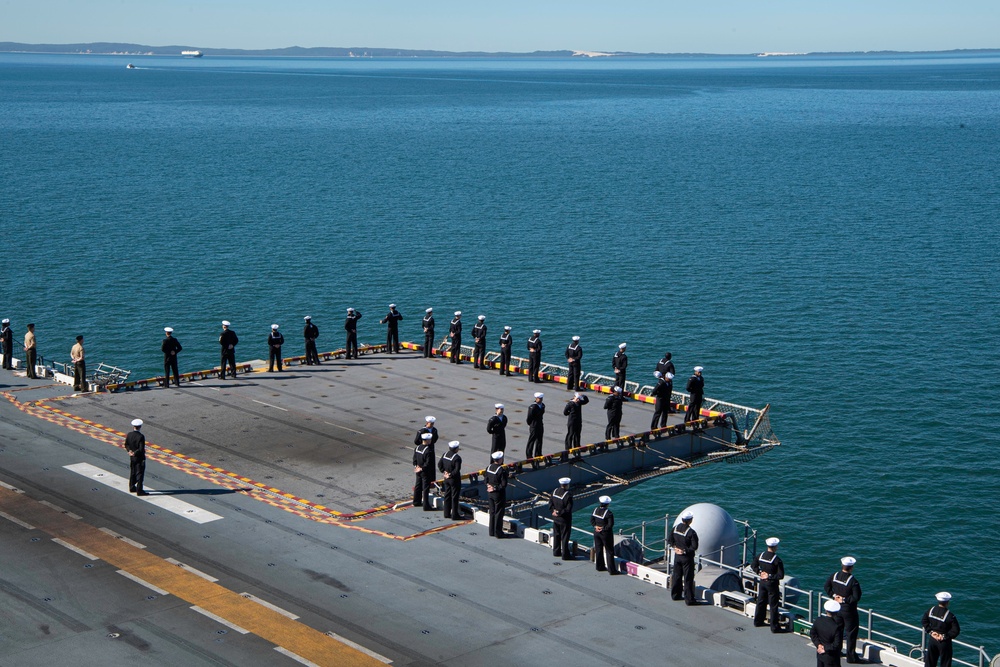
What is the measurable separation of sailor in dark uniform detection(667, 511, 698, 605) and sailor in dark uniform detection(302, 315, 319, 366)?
73.7 ft

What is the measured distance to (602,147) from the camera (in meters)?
158

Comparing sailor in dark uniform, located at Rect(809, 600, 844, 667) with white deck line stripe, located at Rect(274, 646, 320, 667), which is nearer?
sailor in dark uniform, located at Rect(809, 600, 844, 667)

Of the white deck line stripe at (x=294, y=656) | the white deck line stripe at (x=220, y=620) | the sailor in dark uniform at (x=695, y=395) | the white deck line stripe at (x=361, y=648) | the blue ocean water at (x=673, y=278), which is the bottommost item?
the blue ocean water at (x=673, y=278)

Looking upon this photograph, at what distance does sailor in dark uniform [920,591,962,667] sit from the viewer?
69.1 feet

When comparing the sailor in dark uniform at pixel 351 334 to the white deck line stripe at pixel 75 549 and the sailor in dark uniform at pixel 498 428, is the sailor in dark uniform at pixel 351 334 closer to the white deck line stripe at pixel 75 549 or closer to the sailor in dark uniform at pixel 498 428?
the sailor in dark uniform at pixel 498 428

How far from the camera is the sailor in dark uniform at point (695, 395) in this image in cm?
3850

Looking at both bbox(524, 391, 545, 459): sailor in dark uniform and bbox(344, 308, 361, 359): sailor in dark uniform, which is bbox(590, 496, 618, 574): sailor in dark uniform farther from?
bbox(344, 308, 361, 359): sailor in dark uniform

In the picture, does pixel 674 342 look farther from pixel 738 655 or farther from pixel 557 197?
pixel 557 197

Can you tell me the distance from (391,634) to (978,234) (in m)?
79.0

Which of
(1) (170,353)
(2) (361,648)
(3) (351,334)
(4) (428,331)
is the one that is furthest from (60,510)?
(4) (428,331)

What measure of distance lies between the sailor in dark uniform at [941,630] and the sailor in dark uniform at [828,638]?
5.47ft

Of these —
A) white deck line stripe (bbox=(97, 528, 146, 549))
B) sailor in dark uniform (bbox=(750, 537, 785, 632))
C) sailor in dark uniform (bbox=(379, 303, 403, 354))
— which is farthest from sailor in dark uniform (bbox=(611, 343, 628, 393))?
white deck line stripe (bbox=(97, 528, 146, 549))

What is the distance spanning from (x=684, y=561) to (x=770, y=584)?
6.39ft

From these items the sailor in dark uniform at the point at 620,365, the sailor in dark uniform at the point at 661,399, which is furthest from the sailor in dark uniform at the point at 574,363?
the sailor in dark uniform at the point at 661,399
